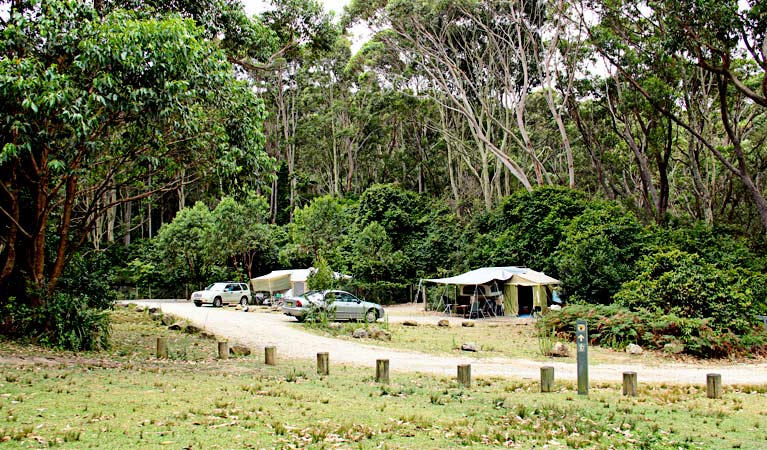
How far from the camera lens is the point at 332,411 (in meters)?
7.29

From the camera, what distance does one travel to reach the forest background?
10.9m

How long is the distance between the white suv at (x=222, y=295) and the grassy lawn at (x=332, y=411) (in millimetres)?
20443

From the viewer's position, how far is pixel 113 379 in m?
9.24

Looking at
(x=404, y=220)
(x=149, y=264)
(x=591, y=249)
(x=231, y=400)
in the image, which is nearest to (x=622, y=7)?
(x=591, y=249)

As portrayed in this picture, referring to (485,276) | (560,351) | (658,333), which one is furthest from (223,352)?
(485,276)

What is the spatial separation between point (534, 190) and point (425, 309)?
8026 millimetres

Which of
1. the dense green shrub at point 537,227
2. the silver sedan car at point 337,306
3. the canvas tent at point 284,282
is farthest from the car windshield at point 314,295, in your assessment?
the canvas tent at point 284,282

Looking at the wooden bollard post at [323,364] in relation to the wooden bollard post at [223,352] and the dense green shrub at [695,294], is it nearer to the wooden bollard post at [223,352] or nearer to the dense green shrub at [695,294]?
the wooden bollard post at [223,352]

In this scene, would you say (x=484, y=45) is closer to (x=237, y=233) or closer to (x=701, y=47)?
(x=701, y=47)

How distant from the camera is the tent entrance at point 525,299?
26234 mm

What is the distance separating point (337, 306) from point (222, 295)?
40.8 ft

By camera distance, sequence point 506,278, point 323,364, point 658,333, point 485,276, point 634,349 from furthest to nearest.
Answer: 1. point 485,276
2. point 506,278
3. point 658,333
4. point 634,349
5. point 323,364

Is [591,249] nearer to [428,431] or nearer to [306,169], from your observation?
[428,431]

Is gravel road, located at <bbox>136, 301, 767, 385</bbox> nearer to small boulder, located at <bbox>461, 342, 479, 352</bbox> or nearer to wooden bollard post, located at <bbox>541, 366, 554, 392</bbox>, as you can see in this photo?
small boulder, located at <bbox>461, 342, 479, 352</bbox>
